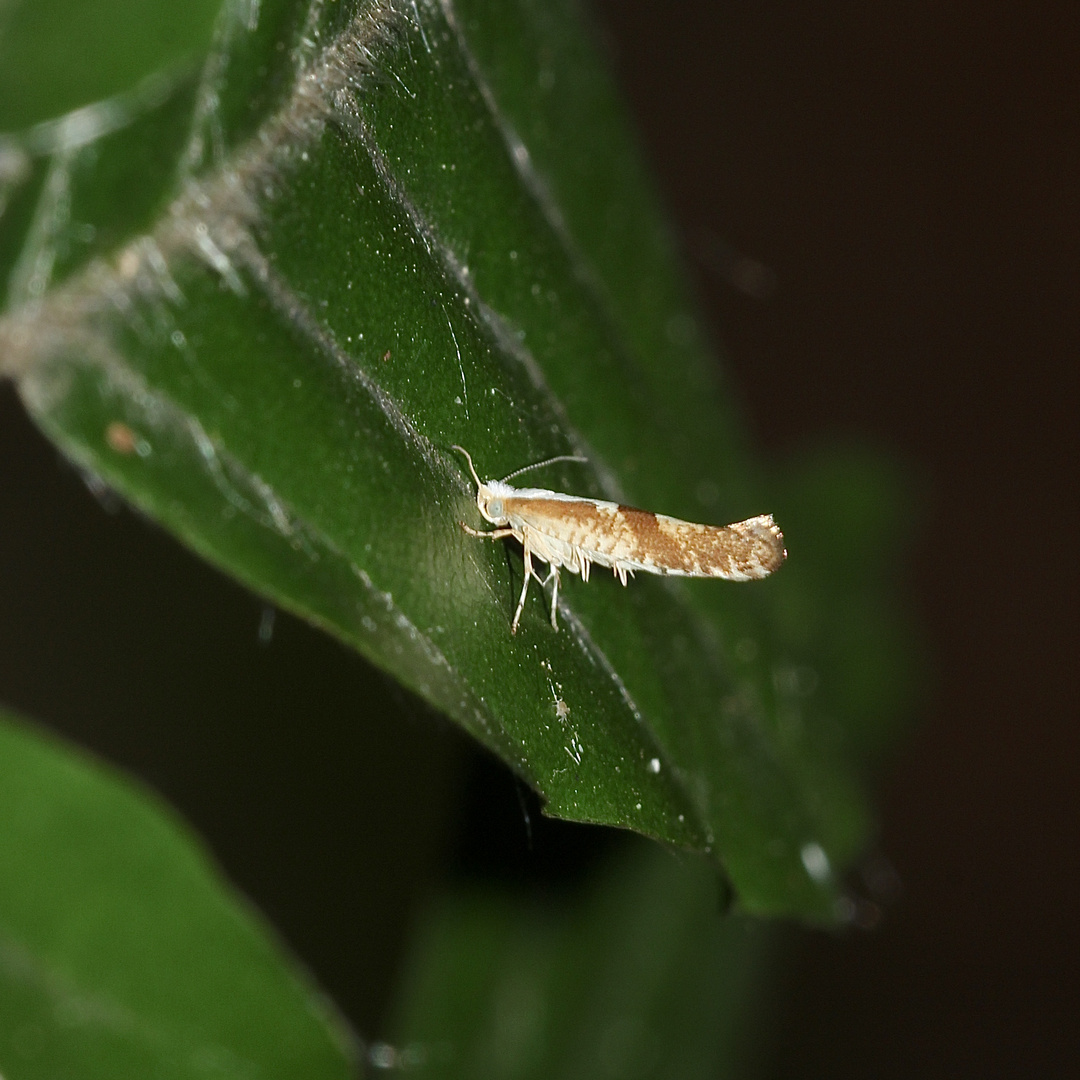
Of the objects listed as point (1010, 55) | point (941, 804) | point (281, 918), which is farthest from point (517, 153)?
point (1010, 55)

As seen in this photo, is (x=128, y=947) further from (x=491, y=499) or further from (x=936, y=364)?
(x=936, y=364)

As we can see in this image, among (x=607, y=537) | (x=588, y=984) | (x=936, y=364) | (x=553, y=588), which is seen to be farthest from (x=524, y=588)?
(x=936, y=364)

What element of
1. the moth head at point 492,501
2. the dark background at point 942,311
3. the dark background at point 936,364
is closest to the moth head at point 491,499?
the moth head at point 492,501

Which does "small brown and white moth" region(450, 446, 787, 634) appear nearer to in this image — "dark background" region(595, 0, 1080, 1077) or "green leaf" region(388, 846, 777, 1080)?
"green leaf" region(388, 846, 777, 1080)

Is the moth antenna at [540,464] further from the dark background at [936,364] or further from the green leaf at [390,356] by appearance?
the dark background at [936,364]

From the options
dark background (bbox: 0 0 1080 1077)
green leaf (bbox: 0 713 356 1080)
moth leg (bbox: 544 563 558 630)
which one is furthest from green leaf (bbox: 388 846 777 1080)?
dark background (bbox: 0 0 1080 1077)

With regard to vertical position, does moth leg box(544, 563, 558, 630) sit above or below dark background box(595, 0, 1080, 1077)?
above
